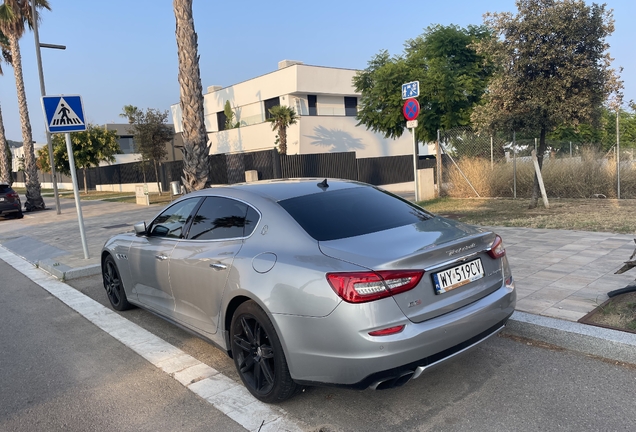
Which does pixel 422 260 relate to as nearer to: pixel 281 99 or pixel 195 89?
pixel 195 89

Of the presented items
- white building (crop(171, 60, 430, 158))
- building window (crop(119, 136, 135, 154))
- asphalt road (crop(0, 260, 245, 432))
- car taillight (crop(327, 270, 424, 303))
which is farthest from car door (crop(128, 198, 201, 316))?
building window (crop(119, 136, 135, 154))

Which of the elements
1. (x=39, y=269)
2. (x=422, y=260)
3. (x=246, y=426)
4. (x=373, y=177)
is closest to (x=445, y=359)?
(x=422, y=260)

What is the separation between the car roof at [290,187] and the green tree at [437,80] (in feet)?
38.9

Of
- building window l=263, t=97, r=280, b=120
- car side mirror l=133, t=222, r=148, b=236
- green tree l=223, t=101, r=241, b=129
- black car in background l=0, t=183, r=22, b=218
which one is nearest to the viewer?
car side mirror l=133, t=222, r=148, b=236

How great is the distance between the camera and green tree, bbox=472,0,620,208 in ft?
33.4

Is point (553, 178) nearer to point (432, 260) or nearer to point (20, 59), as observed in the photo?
point (432, 260)

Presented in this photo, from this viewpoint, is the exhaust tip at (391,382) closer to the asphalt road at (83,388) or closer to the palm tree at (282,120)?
the asphalt road at (83,388)

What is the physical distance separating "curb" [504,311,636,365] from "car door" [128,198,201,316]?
10.7 feet

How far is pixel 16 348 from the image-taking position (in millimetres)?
5117

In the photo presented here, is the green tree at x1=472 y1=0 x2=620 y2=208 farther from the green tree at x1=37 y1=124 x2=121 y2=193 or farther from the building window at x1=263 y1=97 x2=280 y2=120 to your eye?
the green tree at x1=37 y1=124 x2=121 y2=193

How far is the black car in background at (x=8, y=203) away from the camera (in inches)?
798

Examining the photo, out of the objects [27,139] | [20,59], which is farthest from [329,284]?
[20,59]

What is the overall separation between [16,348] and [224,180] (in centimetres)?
2138

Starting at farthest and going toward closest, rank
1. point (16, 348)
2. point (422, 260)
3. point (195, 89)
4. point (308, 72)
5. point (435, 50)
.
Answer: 1. point (308, 72)
2. point (435, 50)
3. point (195, 89)
4. point (16, 348)
5. point (422, 260)
